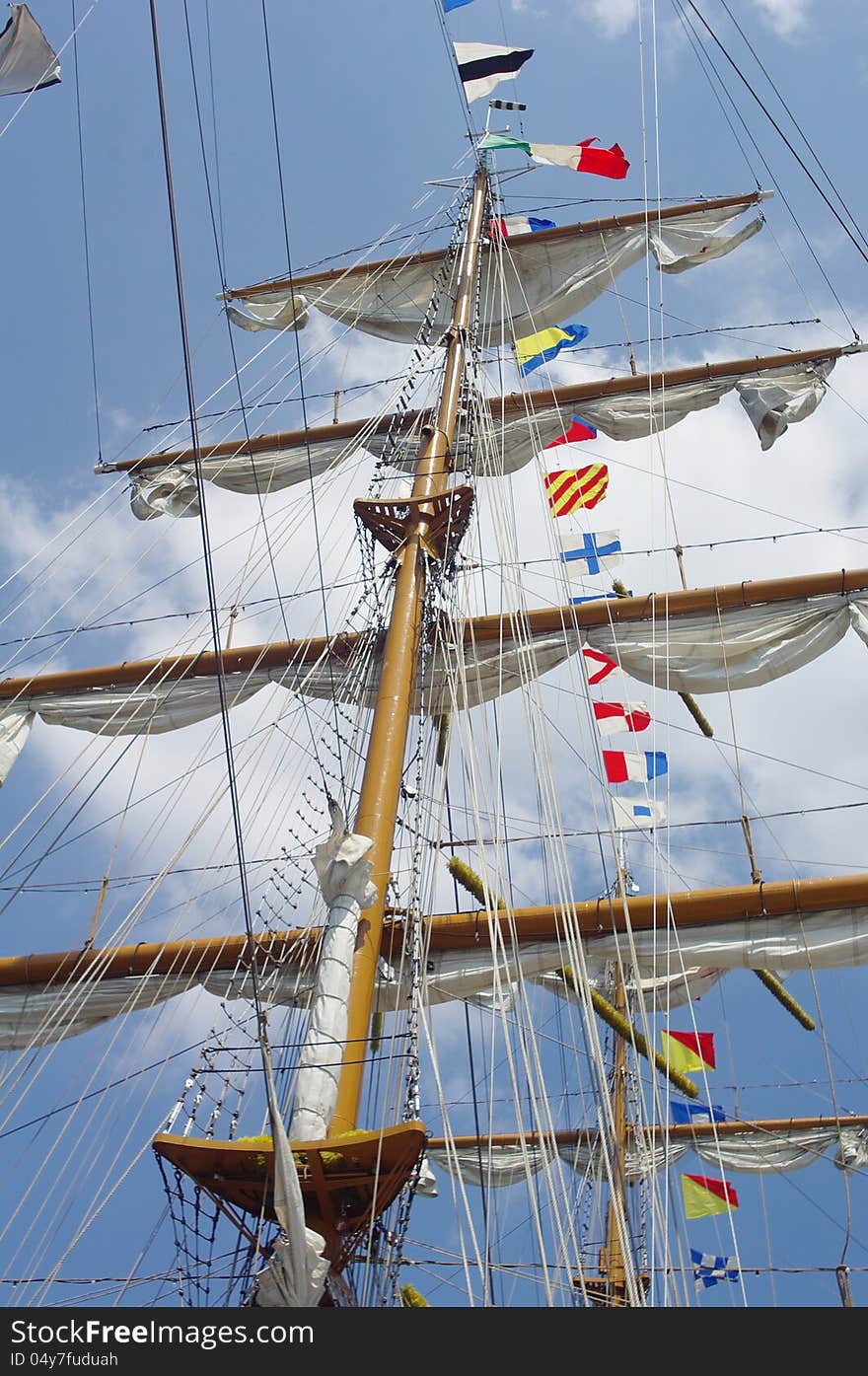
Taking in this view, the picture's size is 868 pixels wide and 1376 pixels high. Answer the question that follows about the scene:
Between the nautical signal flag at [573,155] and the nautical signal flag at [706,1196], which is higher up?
the nautical signal flag at [573,155]

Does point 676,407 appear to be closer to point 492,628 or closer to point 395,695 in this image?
point 492,628

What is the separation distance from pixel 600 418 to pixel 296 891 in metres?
9.27

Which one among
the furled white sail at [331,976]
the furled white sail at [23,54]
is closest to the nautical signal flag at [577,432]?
the furled white sail at [331,976]

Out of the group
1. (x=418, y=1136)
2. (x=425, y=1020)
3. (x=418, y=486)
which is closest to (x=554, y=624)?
(x=418, y=486)

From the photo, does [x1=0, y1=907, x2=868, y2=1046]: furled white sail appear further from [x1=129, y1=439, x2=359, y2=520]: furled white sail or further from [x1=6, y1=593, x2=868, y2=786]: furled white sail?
[x1=129, y1=439, x2=359, y2=520]: furled white sail

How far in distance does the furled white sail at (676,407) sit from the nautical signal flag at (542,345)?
2.87 feet

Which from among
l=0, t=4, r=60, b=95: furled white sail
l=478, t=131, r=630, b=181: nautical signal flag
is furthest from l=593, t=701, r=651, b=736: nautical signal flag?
l=0, t=4, r=60, b=95: furled white sail

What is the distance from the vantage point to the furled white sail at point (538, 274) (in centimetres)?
1731

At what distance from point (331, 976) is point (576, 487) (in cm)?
1002

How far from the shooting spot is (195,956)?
1012 cm

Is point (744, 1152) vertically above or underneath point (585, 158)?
underneath

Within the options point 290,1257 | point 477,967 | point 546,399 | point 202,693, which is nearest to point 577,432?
point 546,399

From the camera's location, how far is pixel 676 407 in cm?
1577

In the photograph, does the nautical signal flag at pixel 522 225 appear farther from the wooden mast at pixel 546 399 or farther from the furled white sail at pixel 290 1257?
the furled white sail at pixel 290 1257
